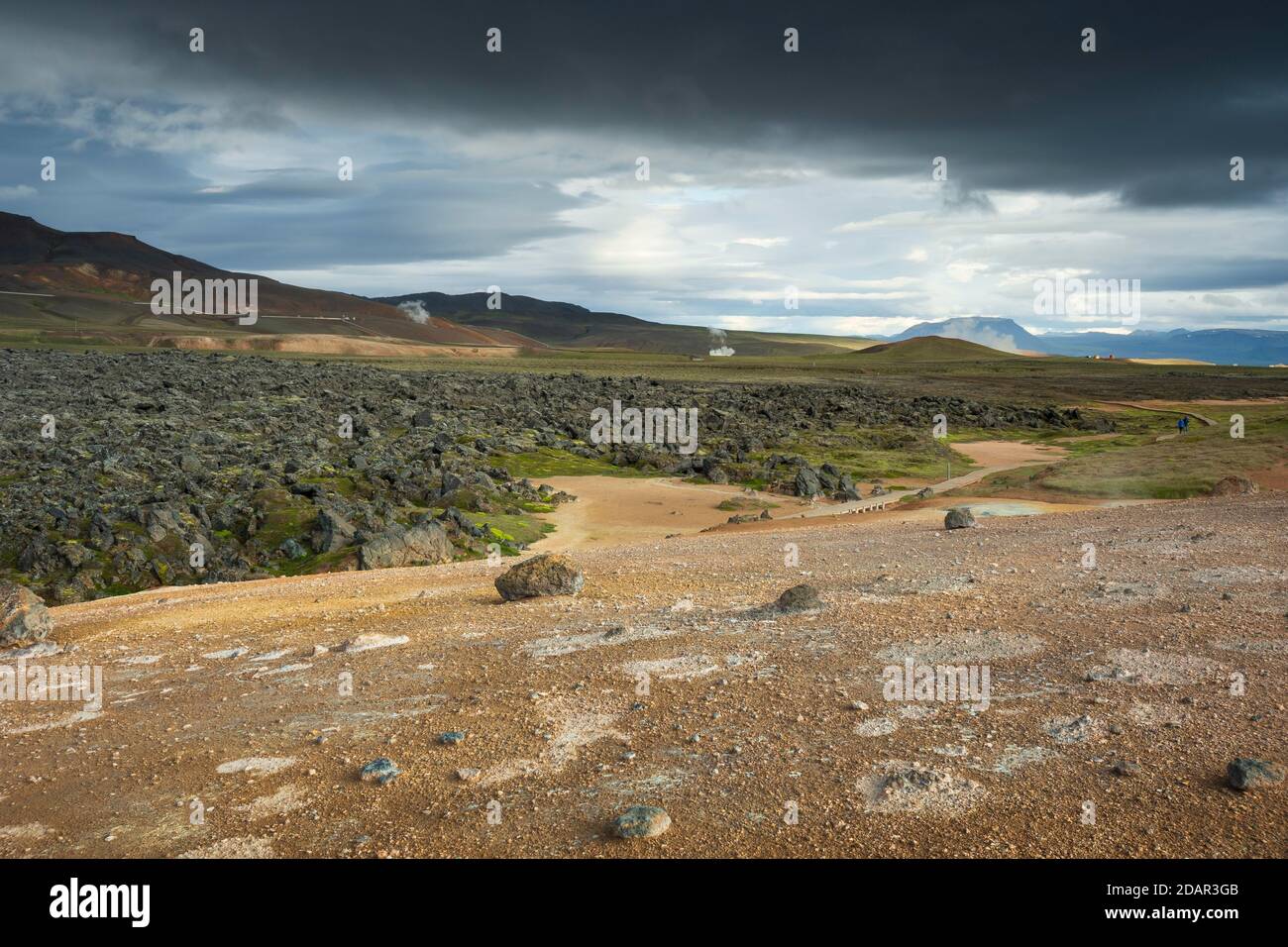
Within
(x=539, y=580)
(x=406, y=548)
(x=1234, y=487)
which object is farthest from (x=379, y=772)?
(x=1234, y=487)

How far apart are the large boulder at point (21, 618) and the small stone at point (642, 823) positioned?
10.5m

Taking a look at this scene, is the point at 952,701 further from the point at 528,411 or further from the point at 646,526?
the point at 528,411

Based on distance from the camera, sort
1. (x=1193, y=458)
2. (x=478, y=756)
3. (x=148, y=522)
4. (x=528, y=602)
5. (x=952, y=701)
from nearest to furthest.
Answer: (x=478, y=756) → (x=952, y=701) → (x=528, y=602) → (x=148, y=522) → (x=1193, y=458)

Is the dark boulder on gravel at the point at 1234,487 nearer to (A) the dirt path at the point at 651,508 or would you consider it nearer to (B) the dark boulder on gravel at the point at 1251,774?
(A) the dirt path at the point at 651,508

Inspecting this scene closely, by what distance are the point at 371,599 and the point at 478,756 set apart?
300 inches

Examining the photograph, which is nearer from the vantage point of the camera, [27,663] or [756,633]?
[756,633]

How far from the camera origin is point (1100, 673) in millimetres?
9242

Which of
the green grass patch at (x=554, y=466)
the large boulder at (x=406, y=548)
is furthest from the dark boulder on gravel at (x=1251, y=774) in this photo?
the green grass patch at (x=554, y=466)

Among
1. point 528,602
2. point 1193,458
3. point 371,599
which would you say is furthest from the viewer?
point 1193,458

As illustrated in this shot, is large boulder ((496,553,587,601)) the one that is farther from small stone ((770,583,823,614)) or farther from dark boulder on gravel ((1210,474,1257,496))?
dark boulder on gravel ((1210,474,1257,496))

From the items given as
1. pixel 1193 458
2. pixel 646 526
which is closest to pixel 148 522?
pixel 646 526

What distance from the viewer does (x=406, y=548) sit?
21906 millimetres

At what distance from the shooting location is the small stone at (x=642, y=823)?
21.8 ft

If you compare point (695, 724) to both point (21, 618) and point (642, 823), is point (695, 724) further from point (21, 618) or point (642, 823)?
point (21, 618)
